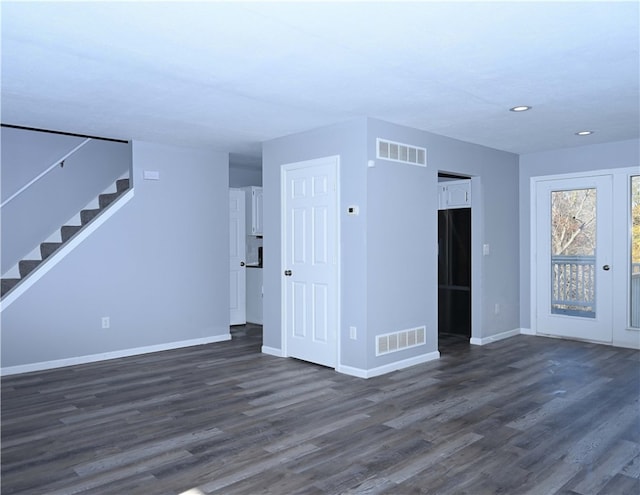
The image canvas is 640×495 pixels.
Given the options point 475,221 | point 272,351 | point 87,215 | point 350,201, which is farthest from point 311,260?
point 87,215

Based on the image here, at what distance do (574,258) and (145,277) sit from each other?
536 cm

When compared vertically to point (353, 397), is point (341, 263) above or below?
above

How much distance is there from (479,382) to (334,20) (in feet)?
11.1

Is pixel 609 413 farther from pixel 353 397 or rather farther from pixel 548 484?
pixel 353 397

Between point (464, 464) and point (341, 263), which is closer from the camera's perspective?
point (464, 464)

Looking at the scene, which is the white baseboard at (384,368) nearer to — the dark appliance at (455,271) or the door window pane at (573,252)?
the dark appliance at (455,271)

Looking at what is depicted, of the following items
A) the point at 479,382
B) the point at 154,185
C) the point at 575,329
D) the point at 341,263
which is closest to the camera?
the point at 479,382

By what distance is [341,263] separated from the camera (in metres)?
4.95

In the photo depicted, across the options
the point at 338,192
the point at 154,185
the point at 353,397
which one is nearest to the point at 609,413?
the point at 353,397

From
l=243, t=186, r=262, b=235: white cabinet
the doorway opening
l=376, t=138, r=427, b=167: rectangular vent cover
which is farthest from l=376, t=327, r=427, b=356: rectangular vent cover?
l=243, t=186, r=262, b=235: white cabinet

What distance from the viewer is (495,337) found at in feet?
21.1

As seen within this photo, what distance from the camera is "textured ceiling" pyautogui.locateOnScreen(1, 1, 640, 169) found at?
100 inches

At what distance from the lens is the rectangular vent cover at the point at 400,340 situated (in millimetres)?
4875

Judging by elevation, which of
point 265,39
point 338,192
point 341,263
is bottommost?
point 341,263
